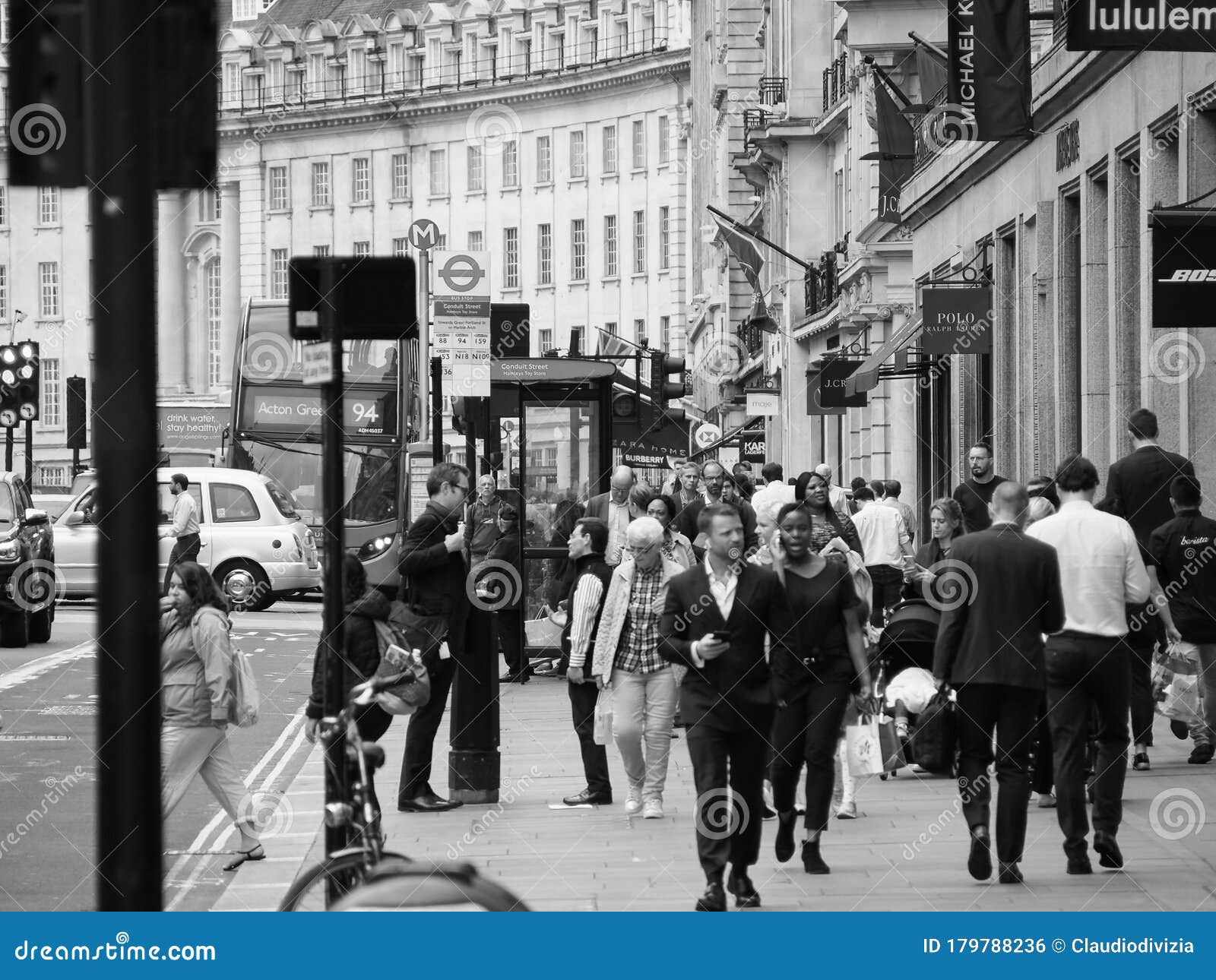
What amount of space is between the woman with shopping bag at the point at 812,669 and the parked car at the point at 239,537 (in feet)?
77.6

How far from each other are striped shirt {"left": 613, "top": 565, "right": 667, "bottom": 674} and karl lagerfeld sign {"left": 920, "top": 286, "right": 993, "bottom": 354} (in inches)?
536

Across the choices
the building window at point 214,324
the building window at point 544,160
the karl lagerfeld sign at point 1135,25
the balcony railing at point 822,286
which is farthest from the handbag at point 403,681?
the building window at point 214,324

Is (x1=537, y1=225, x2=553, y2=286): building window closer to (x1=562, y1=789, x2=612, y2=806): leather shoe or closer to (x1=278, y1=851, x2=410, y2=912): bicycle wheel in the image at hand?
(x1=562, y1=789, x2=612, y2=806): leather shoe

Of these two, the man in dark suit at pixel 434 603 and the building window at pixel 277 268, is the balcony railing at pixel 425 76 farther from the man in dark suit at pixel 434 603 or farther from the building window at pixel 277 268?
the man in dark suit at pixel 434 603

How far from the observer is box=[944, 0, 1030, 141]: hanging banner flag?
19.5m

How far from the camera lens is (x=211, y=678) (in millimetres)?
10523

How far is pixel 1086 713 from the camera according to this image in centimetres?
992

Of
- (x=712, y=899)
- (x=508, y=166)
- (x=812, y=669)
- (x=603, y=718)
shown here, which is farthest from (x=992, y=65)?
(x=508, y=166)

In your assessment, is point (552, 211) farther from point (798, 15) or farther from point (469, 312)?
point (469, 312)

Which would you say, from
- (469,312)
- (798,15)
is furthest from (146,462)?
(798,15)

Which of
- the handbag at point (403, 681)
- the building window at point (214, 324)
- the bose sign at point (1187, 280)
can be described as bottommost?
the handbag at point (403, 681)

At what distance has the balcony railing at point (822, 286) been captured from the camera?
4628 cm

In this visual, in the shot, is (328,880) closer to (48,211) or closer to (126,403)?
(126,403)
